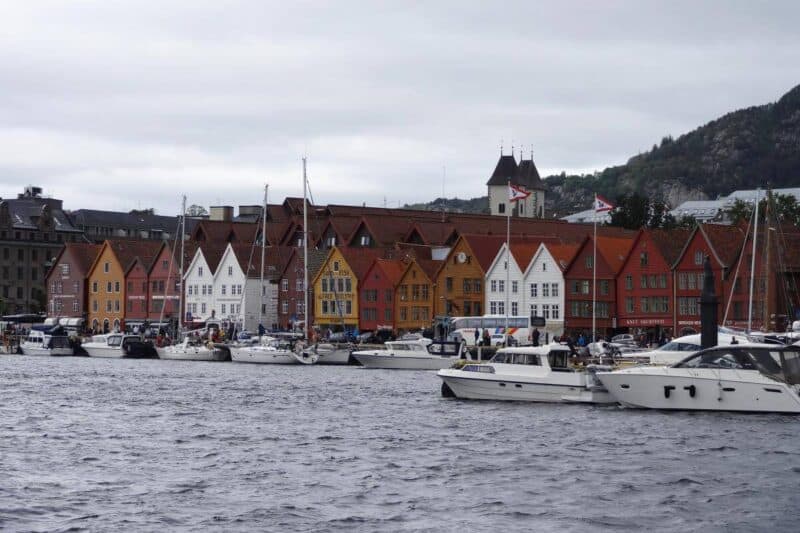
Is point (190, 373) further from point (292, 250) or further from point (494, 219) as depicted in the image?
point (494, 219)

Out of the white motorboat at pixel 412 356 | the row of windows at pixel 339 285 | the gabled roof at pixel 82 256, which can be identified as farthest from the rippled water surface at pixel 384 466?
the gabled roof at pixel 82 256

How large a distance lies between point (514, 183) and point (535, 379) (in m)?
127

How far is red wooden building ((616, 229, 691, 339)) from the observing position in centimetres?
11581

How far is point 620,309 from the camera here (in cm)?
12012

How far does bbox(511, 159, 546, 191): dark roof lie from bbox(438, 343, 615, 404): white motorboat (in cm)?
13021

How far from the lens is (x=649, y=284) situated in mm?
117250

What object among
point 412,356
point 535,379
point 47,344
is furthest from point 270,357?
point 535,379

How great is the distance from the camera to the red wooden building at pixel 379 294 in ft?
438

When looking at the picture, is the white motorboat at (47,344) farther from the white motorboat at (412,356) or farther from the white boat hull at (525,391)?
the white boat hull at (525,391)

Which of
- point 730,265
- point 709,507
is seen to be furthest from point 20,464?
point 730,265

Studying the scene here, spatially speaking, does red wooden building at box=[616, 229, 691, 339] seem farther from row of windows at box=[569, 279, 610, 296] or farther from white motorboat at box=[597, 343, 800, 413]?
white motorboat at box=[597, 343, 800, 413]

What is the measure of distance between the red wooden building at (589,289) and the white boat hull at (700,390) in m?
64.8

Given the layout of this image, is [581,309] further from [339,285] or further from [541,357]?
[541,357]

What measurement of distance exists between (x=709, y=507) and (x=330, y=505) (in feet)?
29.1
